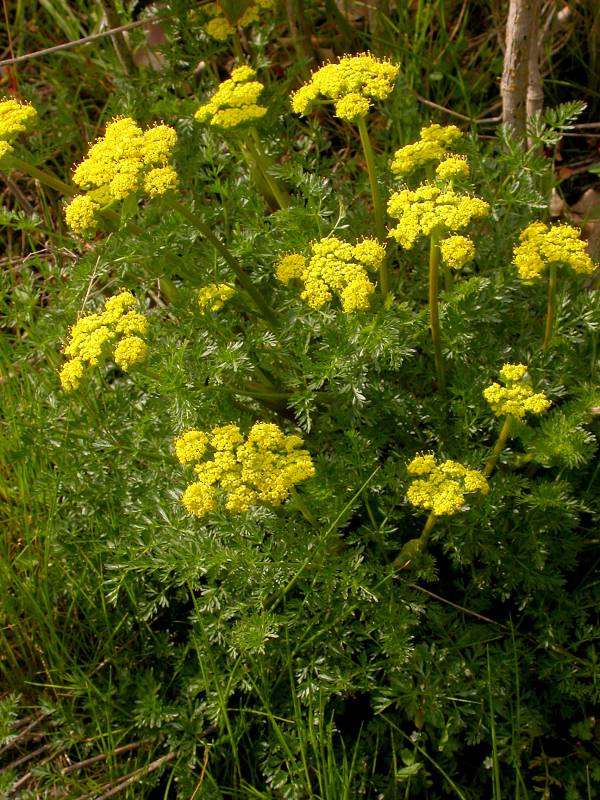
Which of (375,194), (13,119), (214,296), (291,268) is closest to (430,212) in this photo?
(375,194)

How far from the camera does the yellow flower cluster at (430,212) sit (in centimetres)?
262

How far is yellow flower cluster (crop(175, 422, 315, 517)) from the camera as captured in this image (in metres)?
2.53

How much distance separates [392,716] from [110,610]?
1.18 m

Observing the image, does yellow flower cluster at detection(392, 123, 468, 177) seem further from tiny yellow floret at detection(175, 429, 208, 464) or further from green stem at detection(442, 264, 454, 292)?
tiny yellow floret at detection(175, 429, 208, 464)

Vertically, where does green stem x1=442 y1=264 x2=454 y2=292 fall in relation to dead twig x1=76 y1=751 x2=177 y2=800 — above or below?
above

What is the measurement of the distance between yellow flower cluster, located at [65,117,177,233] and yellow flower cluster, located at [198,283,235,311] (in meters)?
0.41

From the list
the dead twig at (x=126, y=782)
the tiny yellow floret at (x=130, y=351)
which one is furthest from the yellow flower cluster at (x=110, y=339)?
the dead twig at (x=126, y=782)

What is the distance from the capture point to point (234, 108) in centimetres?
297

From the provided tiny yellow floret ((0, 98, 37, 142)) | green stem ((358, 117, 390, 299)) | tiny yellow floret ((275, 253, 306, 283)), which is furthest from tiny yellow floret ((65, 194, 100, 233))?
green stem ((358, 117, 390, 299))

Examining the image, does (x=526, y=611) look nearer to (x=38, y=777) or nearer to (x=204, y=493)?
(x=204, y=493)

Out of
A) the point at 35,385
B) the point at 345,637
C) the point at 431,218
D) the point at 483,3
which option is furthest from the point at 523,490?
the point at 483,3

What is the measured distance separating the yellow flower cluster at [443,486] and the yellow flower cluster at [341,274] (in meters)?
0.53

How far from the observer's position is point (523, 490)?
3.17 meters

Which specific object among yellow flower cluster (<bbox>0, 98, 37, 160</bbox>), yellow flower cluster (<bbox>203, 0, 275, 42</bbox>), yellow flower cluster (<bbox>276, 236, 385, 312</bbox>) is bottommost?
yellow flower cluster (<bbox>276, 236, 385, 312</bbox>)
